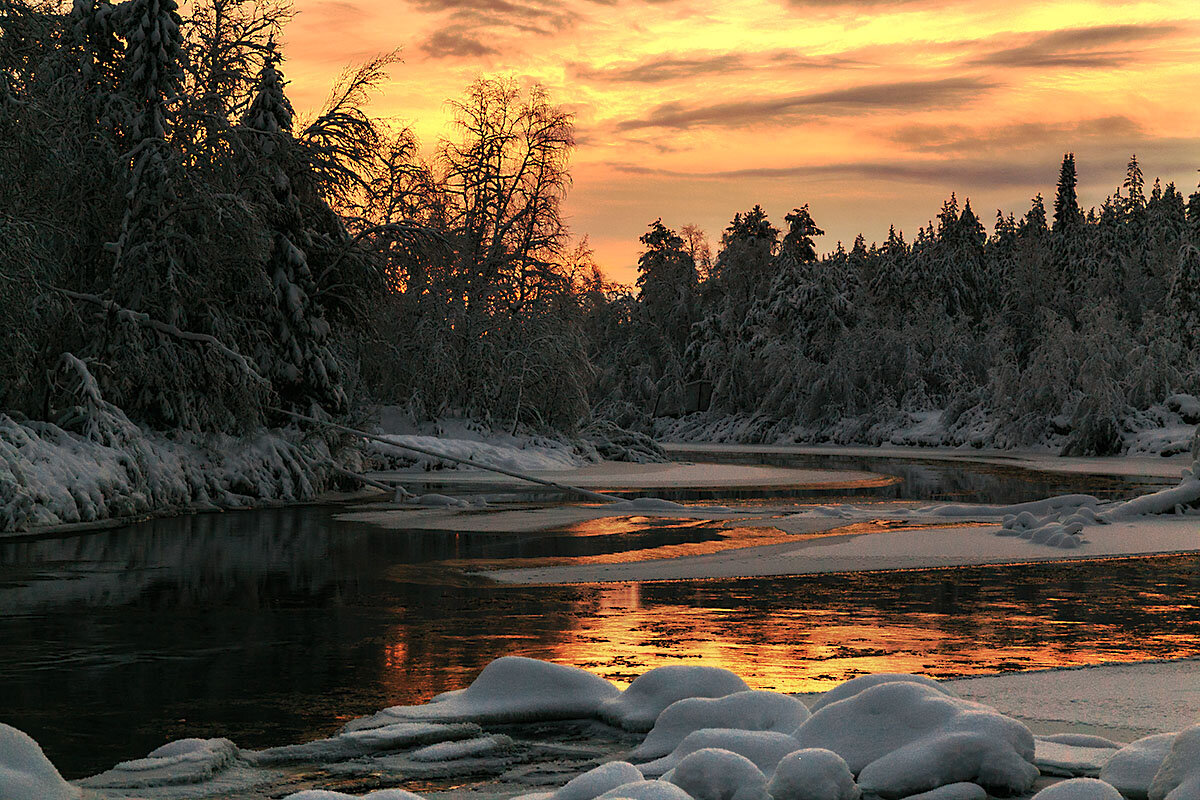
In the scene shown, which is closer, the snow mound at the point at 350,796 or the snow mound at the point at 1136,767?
the snow mound at the point at 350,796

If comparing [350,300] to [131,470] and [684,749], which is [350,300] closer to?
[131,470]

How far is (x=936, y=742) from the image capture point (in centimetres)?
538

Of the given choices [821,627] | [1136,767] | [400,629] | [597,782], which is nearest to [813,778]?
[597,782]

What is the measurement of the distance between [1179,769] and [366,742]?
11.2 ft

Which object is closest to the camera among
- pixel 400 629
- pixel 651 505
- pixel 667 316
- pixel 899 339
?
pixel 400 629

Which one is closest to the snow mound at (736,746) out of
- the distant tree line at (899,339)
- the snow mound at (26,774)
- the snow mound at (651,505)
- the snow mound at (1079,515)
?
the snow mound at (26,774)

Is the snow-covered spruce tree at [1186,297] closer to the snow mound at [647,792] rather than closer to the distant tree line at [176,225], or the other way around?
the distant tree line at [176,225]

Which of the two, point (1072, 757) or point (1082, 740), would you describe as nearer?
point (1072, 757)

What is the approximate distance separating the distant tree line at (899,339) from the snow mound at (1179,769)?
136 ft

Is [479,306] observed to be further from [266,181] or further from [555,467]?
[266,181]

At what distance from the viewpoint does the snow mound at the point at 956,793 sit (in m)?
5.13

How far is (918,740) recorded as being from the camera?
18.1 ft

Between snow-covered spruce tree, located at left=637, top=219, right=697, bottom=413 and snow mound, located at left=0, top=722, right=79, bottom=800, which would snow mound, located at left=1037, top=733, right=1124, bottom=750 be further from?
snow-covered spruce tree, located at left=637, top=219, right=697, bottom=413

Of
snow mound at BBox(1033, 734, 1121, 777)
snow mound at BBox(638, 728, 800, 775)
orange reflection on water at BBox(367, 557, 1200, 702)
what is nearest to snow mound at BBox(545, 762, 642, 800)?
snow mound at BBox(638, 728, 800, 775)
